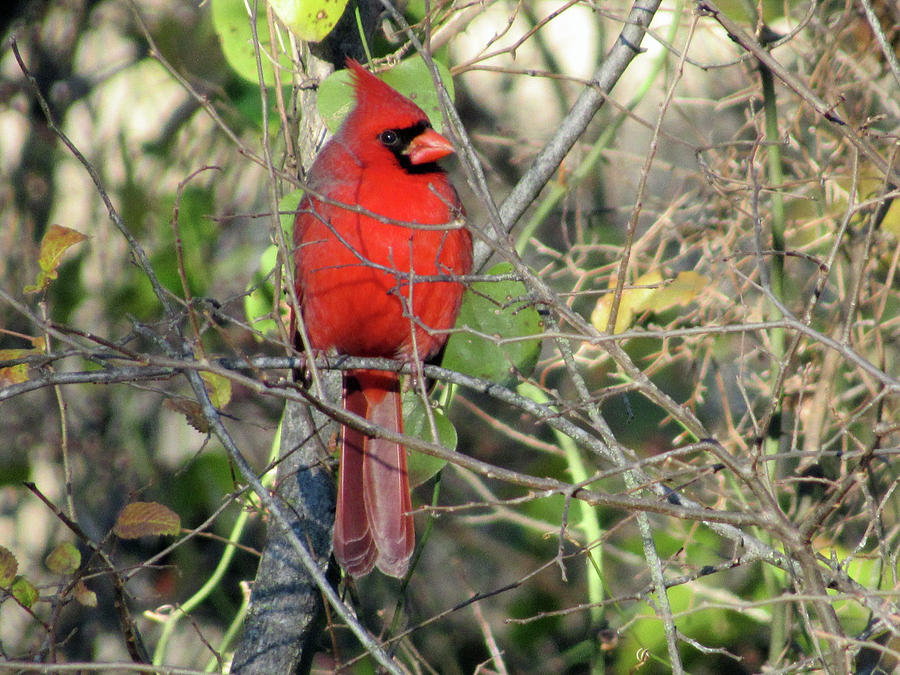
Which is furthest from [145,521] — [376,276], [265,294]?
[265,294]

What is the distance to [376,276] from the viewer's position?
8.00 feet

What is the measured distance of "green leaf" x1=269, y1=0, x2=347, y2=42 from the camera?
210cm

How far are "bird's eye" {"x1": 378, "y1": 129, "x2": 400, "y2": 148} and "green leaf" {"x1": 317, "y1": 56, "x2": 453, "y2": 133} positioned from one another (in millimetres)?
98

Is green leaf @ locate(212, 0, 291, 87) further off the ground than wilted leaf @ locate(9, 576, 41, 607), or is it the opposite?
green leaf @ locate(212, 0, 291, 87)

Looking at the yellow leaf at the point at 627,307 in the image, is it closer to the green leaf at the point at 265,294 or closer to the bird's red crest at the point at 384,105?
the bird's red crest at the point at 384,105

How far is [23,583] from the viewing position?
6.25 feet

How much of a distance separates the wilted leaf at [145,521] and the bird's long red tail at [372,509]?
47 cm

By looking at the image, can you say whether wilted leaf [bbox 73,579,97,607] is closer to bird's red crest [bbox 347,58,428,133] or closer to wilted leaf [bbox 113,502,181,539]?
wilted leaf [bbox 113,502,181,539]

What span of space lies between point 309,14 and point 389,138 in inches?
20.8

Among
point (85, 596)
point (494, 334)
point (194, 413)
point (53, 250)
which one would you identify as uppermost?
point (53, 250)

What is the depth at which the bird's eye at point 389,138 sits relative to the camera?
2582 mm

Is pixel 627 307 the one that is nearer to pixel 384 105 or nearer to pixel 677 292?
pixel 677 292

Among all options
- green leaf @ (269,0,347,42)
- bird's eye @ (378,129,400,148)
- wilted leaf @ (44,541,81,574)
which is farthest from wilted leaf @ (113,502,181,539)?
bird's eye @ (378,129,400,148)

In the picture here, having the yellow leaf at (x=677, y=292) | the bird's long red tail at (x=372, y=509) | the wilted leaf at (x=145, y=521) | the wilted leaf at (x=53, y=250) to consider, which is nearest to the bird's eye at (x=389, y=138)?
the bird's long red tail at (x=372, y=509)
